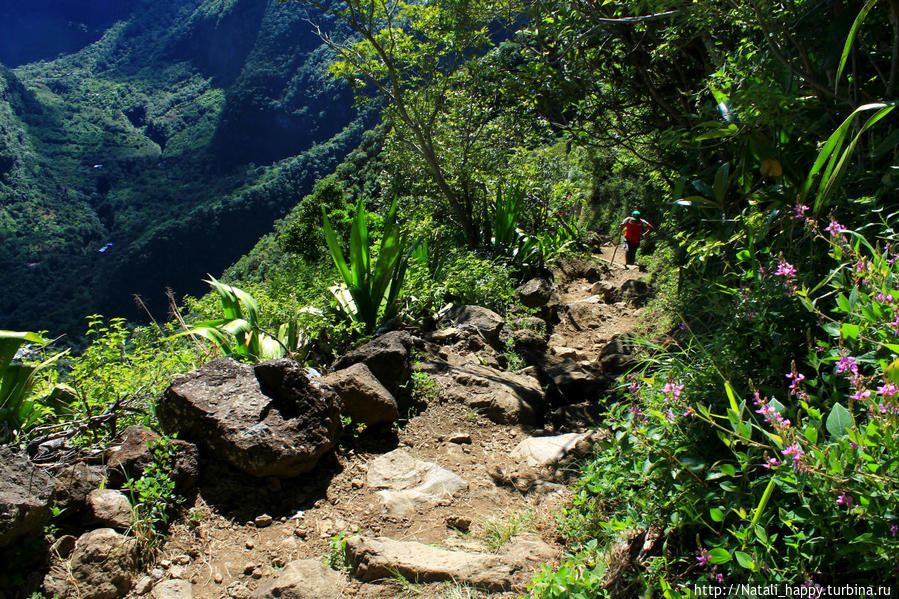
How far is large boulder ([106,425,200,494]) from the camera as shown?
2.22 metres

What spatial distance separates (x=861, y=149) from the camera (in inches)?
81.0

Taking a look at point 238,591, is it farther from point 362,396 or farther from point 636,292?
point 636,292

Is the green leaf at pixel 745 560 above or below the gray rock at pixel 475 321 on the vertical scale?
above

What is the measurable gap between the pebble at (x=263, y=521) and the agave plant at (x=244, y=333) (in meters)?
1.17

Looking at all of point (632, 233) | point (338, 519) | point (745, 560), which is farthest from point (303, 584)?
point (632, 233)

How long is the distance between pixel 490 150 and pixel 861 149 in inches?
267

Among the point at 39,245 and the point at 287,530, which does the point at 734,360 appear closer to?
the point at 287,530

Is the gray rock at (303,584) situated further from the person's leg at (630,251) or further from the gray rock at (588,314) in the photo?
the person's leg at (630,251)

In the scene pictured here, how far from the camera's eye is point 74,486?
6.79 ft

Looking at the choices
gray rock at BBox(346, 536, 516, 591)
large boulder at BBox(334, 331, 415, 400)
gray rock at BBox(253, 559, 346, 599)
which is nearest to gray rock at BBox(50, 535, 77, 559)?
gray rock at BBox(253, 559, 346, 599)

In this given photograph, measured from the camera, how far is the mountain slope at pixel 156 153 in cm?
5375

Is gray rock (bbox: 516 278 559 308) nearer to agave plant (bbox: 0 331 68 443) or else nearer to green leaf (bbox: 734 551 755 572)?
agave plant (bbox: 0 331 68 443)

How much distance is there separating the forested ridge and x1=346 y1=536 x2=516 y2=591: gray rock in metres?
0.05

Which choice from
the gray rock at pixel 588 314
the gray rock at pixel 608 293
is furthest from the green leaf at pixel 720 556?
the gray rock at pixel 608 293
